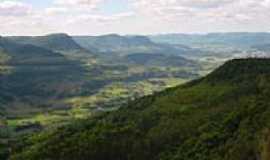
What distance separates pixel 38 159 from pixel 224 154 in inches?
2778

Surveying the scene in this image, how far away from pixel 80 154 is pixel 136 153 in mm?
20672

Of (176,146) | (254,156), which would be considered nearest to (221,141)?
(176,146)

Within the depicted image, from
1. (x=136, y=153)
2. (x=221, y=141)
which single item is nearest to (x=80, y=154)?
(x=136, y=153)

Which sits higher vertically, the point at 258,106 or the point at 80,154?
the point at 258,106

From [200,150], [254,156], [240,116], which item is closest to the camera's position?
[254,156]

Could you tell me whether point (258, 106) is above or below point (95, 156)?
above

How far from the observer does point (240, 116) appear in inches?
7677

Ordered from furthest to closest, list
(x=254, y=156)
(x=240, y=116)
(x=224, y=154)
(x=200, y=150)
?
(x=240, y=116)
(x=200, y=150)
(x=224, y=154)
(x=254, y=156)

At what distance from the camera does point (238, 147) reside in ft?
521

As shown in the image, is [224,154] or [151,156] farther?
[151,156]

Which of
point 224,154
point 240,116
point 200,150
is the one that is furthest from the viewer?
point 240,116

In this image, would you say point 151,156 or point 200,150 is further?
point 151,156

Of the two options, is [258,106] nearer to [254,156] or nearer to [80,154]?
[254,156]

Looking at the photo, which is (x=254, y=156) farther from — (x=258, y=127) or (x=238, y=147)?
(x=258, y=127)
